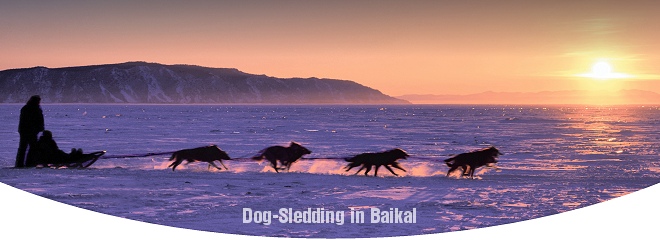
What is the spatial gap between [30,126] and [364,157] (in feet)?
9.37

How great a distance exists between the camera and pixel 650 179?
6445mm

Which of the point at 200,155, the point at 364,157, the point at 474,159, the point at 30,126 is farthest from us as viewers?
the point at 200,155

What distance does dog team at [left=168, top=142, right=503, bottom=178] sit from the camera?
6281 mm

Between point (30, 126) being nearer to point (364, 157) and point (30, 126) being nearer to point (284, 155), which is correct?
point (284, 155)

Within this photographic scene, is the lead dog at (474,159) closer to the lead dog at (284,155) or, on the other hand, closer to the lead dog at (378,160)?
the lead dog at (378,160)

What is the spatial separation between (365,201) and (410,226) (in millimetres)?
1015

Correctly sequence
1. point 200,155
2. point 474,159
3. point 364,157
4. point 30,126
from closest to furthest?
1. point 30,126
2. point 474,159
3. point 364,157
4. point 200,155

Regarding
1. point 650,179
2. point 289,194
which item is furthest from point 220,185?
point 650,179

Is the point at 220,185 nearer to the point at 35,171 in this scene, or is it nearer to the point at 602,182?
the point at 35,171

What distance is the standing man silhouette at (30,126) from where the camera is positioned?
234 inches

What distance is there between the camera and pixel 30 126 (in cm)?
609

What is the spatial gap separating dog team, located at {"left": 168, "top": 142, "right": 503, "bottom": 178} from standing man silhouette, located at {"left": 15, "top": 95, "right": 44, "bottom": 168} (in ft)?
3.93

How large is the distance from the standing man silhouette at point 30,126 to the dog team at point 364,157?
47.2 inches

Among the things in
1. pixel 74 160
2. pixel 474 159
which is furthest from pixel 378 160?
pixel 74 160
